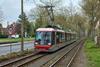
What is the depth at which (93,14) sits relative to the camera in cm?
6259

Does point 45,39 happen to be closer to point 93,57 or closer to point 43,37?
point 43,37

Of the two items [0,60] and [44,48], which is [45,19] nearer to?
[44,48]

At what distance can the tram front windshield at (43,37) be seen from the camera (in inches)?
1310

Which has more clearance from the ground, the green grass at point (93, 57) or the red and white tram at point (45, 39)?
the red and white tram at point (45, 39)

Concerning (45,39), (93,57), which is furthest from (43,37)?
(93,57)

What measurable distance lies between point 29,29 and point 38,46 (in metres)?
121

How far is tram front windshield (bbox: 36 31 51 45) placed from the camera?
1310 inches

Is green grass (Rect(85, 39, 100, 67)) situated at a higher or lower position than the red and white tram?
lower

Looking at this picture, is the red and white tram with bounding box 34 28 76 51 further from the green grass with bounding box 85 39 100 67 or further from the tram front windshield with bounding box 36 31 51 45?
the green grass with bounding box 85 39 100 67

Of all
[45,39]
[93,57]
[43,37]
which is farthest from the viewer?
[43,37]

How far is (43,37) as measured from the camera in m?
33.6

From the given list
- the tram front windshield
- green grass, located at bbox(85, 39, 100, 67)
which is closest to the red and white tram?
the tram front windshield

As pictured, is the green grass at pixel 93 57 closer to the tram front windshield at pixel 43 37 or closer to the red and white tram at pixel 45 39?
the red and white tram at pixel 45 39

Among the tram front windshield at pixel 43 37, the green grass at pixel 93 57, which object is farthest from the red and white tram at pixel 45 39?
the green grass at pixel 93 57
